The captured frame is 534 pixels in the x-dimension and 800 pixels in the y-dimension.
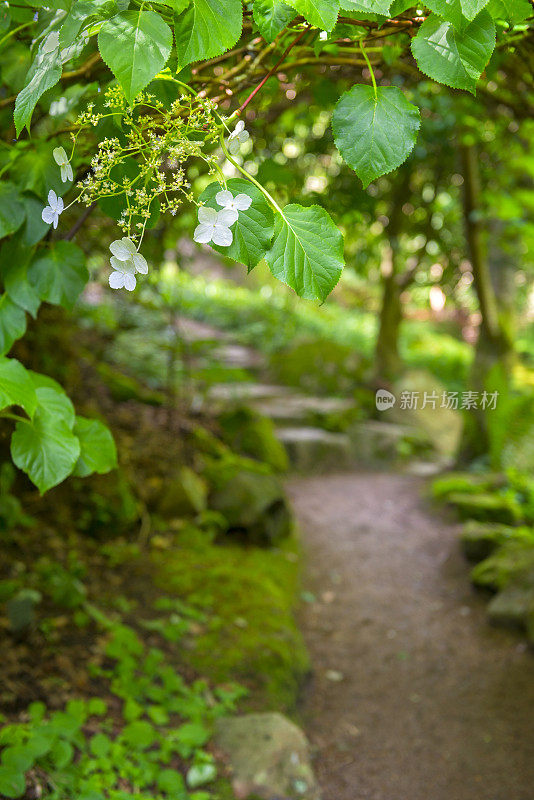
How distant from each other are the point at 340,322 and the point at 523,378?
13.3ft

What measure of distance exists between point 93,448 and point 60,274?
13.6 inches

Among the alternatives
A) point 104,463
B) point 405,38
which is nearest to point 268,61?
point 405,38

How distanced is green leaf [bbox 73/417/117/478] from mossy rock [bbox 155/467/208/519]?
263cm

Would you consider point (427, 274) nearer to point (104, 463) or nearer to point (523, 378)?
point (523, 378)

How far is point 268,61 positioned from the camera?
4.05 ft

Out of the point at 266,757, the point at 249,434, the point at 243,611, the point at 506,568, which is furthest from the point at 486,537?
the point at 266,757

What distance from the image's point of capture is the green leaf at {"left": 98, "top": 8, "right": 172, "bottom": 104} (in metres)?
0.73

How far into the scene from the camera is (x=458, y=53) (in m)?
0.82

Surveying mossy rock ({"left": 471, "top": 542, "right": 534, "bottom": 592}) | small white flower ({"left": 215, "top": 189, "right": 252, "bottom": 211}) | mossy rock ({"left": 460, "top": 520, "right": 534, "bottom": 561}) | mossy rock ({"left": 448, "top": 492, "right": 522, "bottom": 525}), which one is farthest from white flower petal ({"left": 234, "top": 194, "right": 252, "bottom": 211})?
mossy rock ({"left": 448, "top": 492, "right": 522, "bottom": 525})

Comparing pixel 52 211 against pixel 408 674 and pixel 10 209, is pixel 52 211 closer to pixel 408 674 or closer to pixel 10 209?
pixel 10 209

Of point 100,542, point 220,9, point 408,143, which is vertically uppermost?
point 220,9

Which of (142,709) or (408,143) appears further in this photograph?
(142,709)

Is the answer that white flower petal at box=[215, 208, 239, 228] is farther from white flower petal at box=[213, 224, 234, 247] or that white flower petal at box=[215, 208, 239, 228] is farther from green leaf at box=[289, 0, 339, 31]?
green leaf at box=[289, 0, 339, 31]

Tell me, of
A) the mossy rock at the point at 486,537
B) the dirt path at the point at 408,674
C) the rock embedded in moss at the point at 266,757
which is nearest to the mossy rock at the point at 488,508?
Result: the mossy rock at the point at 486,537
